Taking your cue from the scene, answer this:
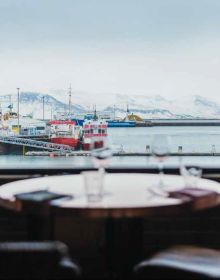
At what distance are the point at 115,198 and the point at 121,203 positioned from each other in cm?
11

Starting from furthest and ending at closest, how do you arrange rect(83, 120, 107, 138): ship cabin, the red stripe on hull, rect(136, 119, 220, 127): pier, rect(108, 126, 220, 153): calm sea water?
the red stripe on hull
rect(136, 119, 220, 127): pier
rect(108, 126, 220, 153): calm sea water
rect(83, 120, 107, 138): ship cabin

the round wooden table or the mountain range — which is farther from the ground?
the mountain range

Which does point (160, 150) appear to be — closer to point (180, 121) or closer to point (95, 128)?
point (95, 128)

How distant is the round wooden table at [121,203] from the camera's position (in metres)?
1.60

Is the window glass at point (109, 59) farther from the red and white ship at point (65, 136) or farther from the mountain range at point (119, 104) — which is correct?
the red and white ship at point (65, 136)

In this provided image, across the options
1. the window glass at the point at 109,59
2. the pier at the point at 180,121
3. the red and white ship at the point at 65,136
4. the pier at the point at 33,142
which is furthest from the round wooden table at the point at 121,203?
the red and white ship at the point at 65,136

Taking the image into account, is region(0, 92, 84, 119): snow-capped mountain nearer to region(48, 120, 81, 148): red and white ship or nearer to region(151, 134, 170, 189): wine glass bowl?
region(151, 134, 170, 189): wine glass bowl

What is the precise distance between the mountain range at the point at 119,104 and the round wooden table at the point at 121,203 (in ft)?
4.66

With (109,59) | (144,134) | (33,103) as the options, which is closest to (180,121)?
(109,59)

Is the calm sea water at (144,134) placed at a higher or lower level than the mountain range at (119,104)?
lower

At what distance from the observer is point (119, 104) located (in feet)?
12.5

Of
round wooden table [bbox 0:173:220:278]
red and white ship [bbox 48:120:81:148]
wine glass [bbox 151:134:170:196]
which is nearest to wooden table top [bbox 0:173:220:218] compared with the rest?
round wooden table [bbox 0:173:220:278]

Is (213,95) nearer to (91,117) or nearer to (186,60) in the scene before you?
(186,60)

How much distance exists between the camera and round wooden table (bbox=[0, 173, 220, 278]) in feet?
5.25
